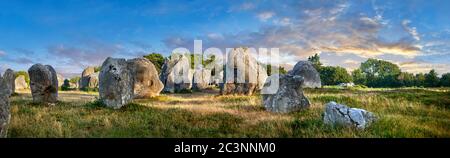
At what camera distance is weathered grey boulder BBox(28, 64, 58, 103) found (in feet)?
72.8

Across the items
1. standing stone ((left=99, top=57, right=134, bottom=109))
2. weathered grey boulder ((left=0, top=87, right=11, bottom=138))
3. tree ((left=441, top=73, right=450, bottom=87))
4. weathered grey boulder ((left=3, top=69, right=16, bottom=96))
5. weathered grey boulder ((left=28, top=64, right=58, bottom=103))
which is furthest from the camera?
tree ((left=441, top=73, right=450, bottom=87))

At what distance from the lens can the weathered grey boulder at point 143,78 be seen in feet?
97.8

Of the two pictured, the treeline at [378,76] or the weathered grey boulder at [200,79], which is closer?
the weathered grey boulder at [200,79]

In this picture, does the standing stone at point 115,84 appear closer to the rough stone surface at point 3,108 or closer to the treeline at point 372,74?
the rough stone surface at point 3,108

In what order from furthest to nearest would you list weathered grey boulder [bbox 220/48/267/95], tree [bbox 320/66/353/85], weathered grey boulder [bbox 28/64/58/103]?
tree [bbox 320/66/353/85] < weathered grey boulder [bbox 220/48/267/95] < weathered grey boulder [bbox 28/64/58/103]

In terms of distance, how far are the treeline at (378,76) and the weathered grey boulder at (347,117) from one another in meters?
49.9

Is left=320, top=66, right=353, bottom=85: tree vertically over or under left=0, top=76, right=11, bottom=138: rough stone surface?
over

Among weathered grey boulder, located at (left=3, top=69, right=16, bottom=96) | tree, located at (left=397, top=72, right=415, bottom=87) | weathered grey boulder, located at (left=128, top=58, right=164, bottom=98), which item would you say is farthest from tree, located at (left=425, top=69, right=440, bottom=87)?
weathered grey boulder, located at (left=3, top=69, right=16, bottom=96)

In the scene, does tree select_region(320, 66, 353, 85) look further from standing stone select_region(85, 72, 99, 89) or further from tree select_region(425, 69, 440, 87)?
standing stone select_region(85, 72, 99, 89)

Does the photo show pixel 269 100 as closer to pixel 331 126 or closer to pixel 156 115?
pixel 156 115

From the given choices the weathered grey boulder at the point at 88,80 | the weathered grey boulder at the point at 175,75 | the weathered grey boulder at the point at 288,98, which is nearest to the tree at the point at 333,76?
the weathered grey boulder at the point at 175,75

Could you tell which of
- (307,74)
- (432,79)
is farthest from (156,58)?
(432,79)
